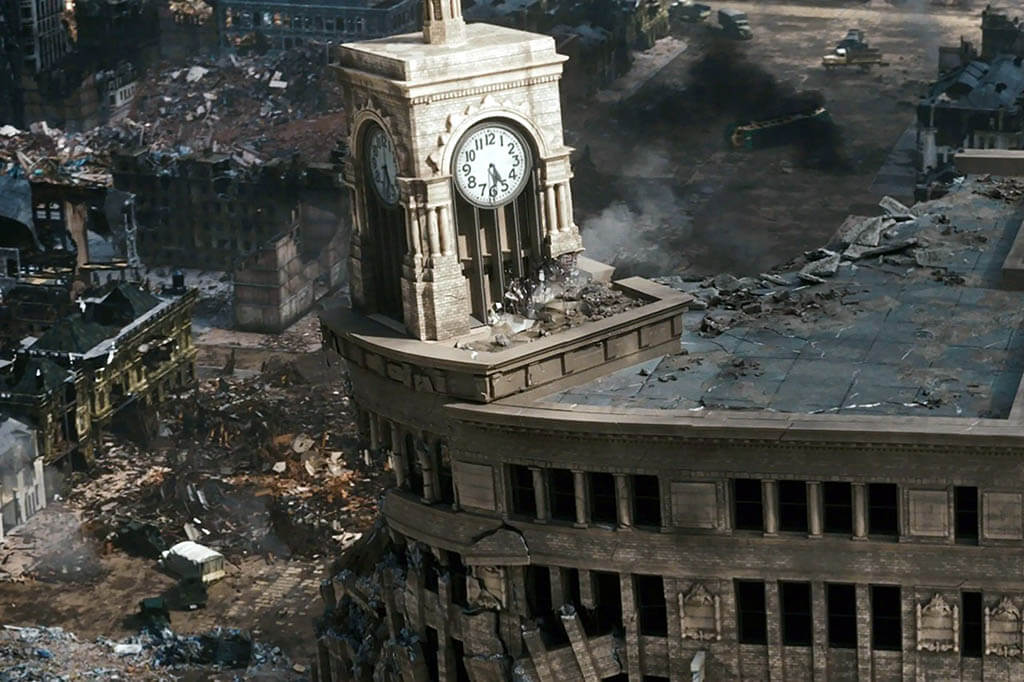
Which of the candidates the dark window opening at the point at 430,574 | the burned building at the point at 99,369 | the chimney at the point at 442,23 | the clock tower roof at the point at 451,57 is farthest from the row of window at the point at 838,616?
the burned building at the point at 99,369

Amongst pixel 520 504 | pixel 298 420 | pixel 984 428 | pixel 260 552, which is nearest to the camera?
pixel 984 428

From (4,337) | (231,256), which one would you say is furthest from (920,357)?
(231,256)

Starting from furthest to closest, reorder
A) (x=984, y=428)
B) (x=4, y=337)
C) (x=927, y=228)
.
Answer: (x=4, y=337) < (x=927, y=228) < (x=984, y=428)

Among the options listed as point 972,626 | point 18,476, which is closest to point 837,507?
point 972,626

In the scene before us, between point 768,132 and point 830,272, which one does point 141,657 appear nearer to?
point 830,272

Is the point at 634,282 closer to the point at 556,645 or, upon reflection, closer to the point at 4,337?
the point at 556,645

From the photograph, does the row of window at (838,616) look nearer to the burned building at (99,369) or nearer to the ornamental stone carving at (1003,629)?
the ornamental stone carving at (1003,629)
